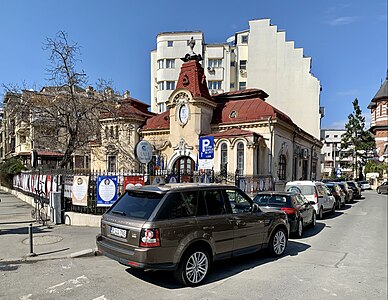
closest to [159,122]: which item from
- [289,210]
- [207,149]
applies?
[207,149]

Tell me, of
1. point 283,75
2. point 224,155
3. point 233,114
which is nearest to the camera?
point 224,155

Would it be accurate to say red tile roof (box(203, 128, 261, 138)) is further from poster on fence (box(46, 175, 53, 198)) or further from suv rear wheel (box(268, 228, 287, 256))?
suv rear wheel (box(268, 228, 287, 256))

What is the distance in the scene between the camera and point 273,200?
10406 millimetres

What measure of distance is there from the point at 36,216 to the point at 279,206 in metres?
9.11

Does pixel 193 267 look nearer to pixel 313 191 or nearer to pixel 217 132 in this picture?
pixel 313 191

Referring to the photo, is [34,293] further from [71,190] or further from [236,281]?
[71,190]

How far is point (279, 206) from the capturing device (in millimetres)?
10031

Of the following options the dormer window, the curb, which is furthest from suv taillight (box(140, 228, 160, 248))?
the dormer window

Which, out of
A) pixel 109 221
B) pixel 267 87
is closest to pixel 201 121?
pixel 109 221

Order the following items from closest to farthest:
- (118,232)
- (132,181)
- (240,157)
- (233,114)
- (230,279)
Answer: (118,232) → (230,279) → (132,181) → (240,157) → (233,114)

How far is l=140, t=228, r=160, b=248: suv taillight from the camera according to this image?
16.8 feet

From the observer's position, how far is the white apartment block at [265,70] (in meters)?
45.2

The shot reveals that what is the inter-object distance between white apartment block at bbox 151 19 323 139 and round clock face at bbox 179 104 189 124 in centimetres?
2408

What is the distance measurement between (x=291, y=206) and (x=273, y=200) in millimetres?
641
